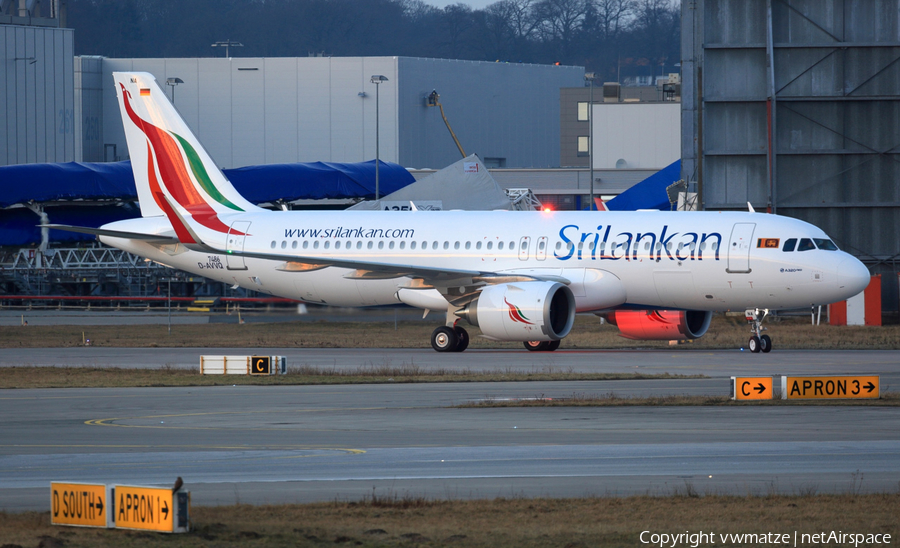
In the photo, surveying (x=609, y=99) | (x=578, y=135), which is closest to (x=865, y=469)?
(x=609, y=99)

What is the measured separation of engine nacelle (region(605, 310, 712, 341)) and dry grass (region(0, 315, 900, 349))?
2.14 metres

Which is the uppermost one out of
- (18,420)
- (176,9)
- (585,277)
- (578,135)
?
(176,9)

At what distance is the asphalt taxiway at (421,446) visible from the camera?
524 inches

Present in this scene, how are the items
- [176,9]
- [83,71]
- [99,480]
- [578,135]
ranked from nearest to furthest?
[99,480]
[83,71]
[578,135]
[176,9]

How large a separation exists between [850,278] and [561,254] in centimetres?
790

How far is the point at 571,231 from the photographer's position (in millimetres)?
35625

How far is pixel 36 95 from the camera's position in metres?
87.0

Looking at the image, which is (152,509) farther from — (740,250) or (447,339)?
(447,339)

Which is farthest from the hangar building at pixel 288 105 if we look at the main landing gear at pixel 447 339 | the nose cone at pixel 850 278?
the nose cone at pixel 850 278

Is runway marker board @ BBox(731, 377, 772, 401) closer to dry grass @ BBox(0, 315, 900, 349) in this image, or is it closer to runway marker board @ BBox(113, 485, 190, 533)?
runway marker board @ BBox(113, 485, 190, 533)

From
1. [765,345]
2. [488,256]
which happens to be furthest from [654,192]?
[765,345]

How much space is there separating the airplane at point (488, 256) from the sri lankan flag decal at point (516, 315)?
1.5 inches

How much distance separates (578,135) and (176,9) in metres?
87.2

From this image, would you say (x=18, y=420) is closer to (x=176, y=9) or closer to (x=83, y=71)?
(x=83, y=71)
